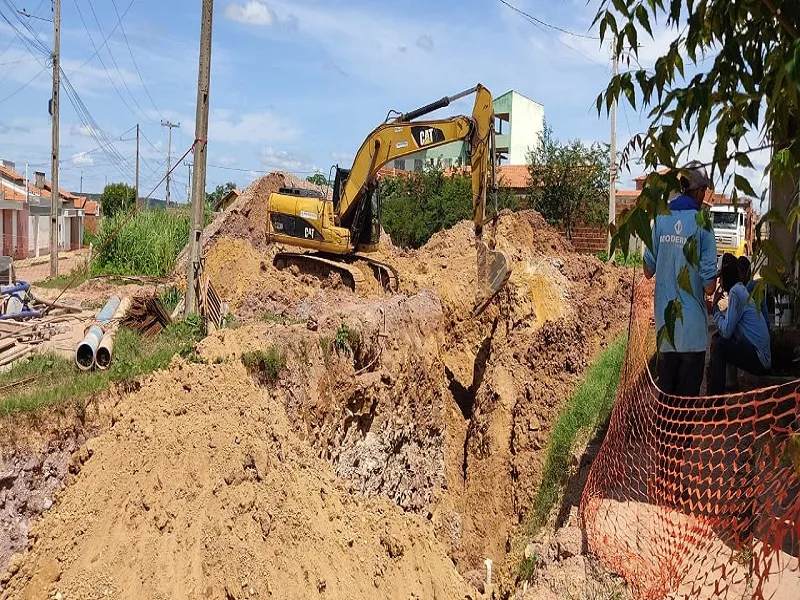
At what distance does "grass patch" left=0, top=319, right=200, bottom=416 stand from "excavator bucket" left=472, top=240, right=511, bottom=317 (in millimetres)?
4539

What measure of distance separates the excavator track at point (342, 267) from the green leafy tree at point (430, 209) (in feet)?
51.8

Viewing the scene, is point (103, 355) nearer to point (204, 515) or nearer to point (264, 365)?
point (264, 365)

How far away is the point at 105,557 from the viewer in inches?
217

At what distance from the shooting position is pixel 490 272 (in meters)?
11.1

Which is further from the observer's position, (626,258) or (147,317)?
(147,317)

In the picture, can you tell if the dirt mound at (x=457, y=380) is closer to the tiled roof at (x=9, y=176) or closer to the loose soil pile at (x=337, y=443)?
the loose soil pile at (x=337, y=443)

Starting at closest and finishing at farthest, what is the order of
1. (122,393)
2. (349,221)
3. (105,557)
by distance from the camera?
1. (105,557)
2. (122,393)
3. (349,221)

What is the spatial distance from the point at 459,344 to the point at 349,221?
3338mm

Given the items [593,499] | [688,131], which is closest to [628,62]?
[688,131]

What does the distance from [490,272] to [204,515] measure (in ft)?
20.8

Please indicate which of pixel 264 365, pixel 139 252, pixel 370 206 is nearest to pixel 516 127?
pixel 139 252

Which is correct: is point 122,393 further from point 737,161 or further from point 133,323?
point 737,161

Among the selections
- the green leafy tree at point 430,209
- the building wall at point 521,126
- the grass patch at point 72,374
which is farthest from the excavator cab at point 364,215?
the building wall at point 521,126

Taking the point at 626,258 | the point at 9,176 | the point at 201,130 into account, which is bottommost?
the point at 626,258
